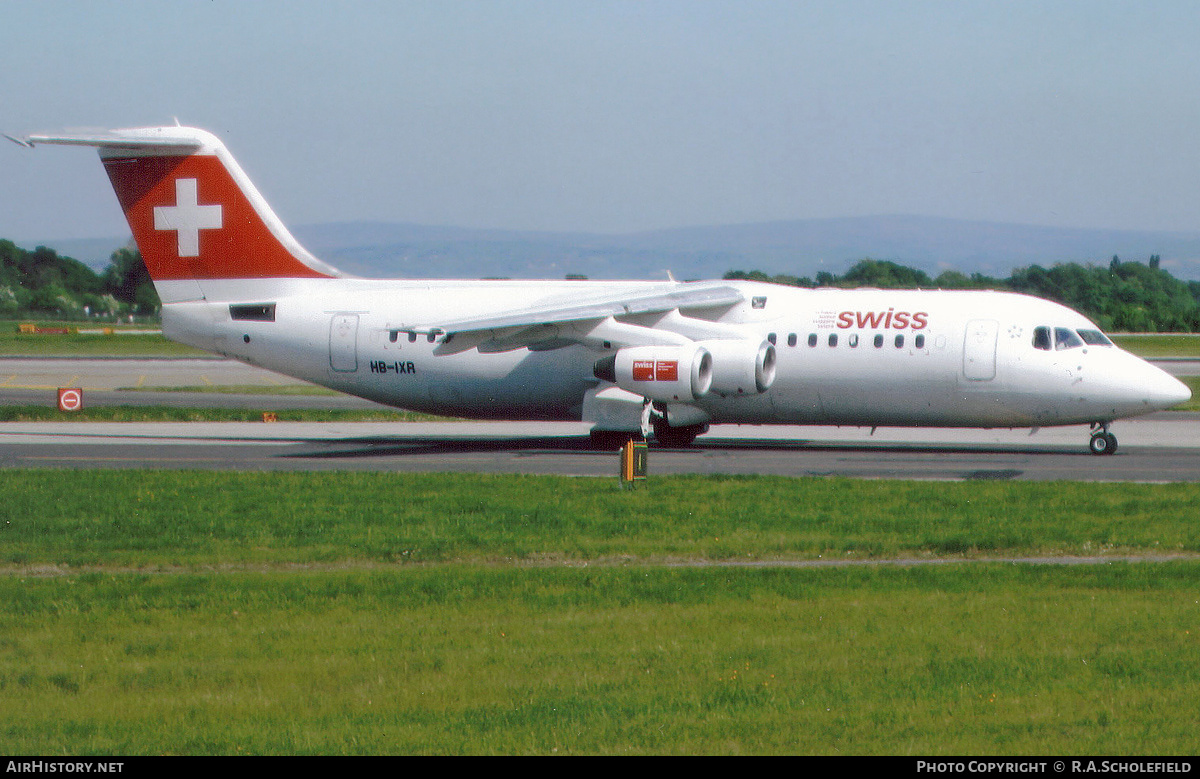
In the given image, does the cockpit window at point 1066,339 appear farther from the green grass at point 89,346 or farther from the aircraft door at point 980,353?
the green grass at point 89,346

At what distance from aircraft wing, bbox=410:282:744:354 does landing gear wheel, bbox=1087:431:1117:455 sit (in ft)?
24.7

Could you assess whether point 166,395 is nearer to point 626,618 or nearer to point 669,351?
point 669,351

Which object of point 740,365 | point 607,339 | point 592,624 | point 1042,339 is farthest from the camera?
point 607,339

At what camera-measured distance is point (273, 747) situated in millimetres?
8195

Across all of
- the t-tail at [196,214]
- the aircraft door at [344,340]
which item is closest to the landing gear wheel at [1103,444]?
the aircraft door at [344,340]

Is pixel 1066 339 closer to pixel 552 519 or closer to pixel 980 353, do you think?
pixel 980 353

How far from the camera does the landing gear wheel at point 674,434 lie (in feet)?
97.3

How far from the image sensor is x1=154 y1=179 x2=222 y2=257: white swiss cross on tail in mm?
31188

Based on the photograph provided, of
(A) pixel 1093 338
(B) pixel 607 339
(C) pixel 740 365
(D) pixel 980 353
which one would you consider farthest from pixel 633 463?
(A) pixel 1093 338

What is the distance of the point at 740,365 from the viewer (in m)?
27.5

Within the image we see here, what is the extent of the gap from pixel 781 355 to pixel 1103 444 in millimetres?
6430

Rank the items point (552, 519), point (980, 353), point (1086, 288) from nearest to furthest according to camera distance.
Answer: point (552, 519) → point (980, 353) → point (1086, 288)

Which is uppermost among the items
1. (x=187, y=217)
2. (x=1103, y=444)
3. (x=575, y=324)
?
(x=187, y=217)
